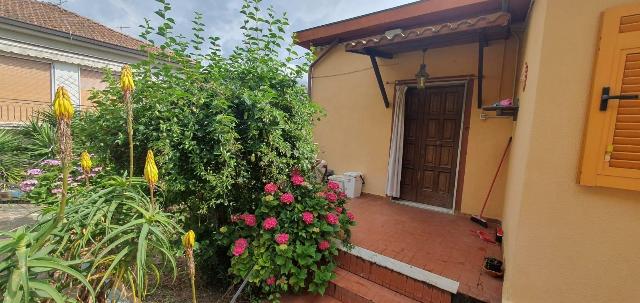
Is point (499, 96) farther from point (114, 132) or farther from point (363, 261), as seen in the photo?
point (114, 132)

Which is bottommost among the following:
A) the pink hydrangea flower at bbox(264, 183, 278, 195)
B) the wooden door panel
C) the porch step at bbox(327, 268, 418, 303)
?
the porch step at bbox(327, 268, 418, 303)

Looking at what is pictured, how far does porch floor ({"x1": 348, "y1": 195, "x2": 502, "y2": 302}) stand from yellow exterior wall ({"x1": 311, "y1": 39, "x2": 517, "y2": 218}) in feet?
2.29

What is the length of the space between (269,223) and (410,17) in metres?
4.05

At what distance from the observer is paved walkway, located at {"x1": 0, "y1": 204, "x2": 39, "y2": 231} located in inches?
172

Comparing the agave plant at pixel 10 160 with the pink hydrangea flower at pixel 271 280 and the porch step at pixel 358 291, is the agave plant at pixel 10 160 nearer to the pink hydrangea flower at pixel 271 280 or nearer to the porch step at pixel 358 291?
the pink hydrangea flower at pixel 271 280

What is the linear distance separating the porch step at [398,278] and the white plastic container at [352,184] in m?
2.28

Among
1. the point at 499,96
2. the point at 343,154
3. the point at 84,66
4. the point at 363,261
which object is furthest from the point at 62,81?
the point at 499,96

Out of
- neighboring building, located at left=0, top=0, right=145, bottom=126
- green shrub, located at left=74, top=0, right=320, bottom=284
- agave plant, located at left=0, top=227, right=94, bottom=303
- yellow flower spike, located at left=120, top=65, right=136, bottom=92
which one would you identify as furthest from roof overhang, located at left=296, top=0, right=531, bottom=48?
neighboring building, located at left=0, top=0, right=145, bottom=126

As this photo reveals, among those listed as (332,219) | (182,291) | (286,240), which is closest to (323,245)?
(332,219)

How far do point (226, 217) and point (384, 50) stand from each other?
12.3 feet

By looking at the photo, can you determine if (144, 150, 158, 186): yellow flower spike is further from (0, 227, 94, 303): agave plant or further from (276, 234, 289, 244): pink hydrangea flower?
(276, 234, 289, 244): pink hydrangea flower

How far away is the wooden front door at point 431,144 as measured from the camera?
452cm

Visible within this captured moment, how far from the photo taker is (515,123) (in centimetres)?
352

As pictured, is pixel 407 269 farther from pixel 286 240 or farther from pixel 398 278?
pixel 286 240
